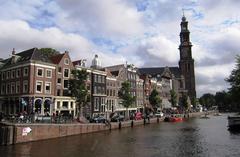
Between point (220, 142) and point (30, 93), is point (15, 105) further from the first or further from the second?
point (220, 142)

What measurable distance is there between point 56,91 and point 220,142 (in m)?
39.0

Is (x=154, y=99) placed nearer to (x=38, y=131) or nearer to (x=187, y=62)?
(x=38, y=131)

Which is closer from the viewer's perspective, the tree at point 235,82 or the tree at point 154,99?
the tree at point 235,82

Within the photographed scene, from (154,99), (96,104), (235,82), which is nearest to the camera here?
(235,82)

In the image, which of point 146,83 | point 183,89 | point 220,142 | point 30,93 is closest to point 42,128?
point 30,93

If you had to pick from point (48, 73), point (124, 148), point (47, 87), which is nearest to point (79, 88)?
point (47, 87)

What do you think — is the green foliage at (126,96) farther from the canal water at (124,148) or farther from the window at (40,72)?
the canal water at (124,148)

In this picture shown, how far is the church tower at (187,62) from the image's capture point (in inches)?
7431

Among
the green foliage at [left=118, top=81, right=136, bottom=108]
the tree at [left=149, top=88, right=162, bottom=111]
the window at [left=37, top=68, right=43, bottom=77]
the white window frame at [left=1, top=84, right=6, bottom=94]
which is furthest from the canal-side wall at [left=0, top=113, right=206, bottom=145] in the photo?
the tree at [left=149, top=88, right=162, bottom=111]

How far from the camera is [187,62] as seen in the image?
189250 millimetres

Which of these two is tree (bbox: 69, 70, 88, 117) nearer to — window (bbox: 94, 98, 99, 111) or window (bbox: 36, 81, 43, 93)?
window (bbox: 36, 81, 43, 93)

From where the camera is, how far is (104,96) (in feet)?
284

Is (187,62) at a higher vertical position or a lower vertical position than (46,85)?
higher

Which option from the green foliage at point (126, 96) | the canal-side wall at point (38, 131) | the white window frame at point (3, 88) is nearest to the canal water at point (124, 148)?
the canal-side wall at point (38, 131)
